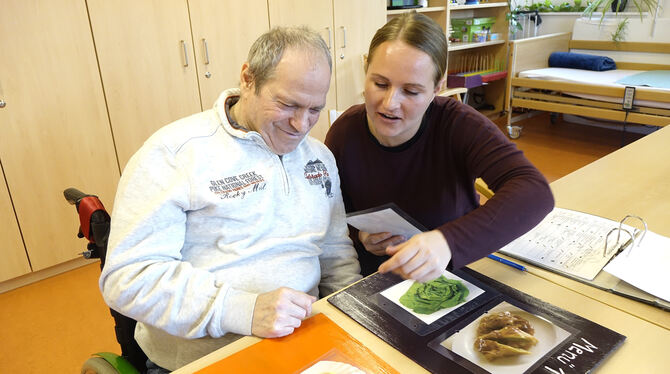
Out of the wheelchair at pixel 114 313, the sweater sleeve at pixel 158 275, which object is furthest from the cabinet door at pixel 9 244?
the sweater sleeve at pixel 158 275

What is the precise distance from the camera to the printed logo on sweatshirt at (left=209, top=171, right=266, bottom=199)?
1050 mm

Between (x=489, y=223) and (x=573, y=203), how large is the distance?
64cm

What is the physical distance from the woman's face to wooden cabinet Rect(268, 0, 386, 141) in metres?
2.35

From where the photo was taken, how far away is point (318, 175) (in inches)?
48.9

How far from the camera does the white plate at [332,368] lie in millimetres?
784

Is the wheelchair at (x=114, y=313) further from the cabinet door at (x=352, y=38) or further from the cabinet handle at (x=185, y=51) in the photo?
the cabinet door at (x=352, y=38)

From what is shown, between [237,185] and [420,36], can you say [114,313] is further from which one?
[420,36]

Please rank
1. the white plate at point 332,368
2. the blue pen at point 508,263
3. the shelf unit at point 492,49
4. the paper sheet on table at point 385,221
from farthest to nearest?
the shelf unit at point 492,49 → the blue pen at point 508,263 → the paper sheet on table at point 385,221 → the white plate at point 332,368

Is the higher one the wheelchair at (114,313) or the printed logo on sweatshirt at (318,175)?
the printed logo on sweatshirt at (318,175)

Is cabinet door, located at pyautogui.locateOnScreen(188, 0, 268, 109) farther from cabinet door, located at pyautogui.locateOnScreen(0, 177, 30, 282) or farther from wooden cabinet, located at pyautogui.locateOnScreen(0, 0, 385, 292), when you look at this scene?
cabinet door, located at pyautogui.locateOnScreen(0, 177, 30, 282)

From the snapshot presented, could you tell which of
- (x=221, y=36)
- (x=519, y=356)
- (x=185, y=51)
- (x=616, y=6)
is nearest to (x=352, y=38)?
(x=221, y=36)

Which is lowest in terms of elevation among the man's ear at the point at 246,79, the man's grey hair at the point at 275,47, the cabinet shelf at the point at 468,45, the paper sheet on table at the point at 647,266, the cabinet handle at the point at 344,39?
the paper sheet on table at the point at 647,266

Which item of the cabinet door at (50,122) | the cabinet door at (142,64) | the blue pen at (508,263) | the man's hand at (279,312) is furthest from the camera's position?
the cabinet door at (142,64)

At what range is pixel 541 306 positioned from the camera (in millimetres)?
949
